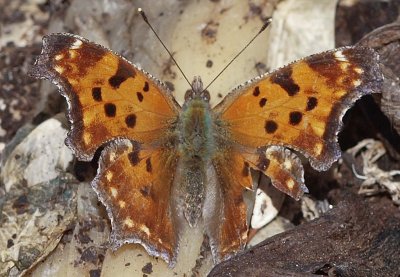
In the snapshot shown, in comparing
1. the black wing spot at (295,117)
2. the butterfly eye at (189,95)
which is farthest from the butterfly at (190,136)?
the butterfly eye at (189,95)

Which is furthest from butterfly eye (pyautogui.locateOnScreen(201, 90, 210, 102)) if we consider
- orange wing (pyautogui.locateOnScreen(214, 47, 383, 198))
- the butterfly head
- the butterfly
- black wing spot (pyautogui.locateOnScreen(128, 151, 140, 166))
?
black wing spot (pyautogui.locateOnScreen(128, 151, 140, 166))

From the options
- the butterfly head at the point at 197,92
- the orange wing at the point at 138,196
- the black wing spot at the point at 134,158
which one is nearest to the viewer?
the orange wing at the point at 138,196

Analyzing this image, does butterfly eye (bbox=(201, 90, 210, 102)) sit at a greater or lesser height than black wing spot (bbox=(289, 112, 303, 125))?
greater

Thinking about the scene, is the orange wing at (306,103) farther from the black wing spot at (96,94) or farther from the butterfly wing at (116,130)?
the black wing spot at (96,94)

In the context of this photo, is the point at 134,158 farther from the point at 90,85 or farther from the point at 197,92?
the point at 197,92

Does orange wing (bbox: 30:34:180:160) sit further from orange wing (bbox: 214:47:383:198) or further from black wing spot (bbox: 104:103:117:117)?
orange wing (bbox: 214:47:383:198)

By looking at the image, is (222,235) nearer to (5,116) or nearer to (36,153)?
(36,153)
